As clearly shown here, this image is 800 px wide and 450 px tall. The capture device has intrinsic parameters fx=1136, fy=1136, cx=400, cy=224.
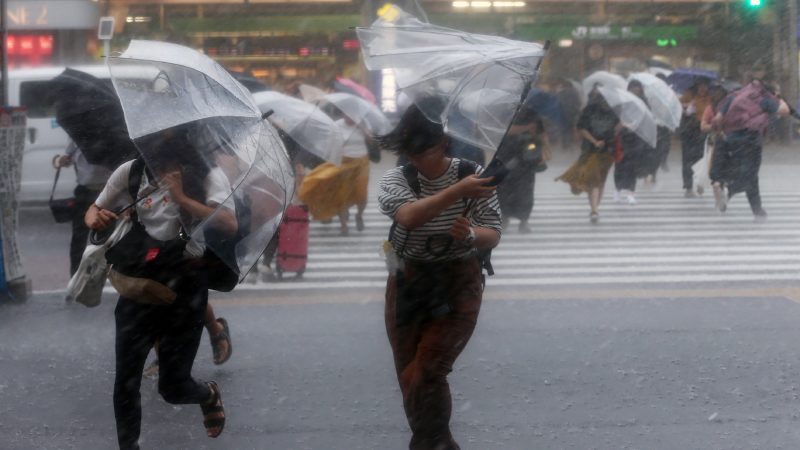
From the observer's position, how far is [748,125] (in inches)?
529

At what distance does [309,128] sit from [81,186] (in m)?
2.39

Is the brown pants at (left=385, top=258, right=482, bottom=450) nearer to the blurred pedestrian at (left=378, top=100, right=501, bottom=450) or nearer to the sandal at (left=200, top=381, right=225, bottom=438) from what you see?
the blurred pedestrian at (left=378, top=100, right=501, bottom=450)

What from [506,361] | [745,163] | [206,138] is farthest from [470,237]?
[745,163]

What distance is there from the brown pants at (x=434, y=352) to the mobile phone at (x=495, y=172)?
18.4 inches

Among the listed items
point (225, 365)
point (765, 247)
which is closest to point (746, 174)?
point (765, 247)

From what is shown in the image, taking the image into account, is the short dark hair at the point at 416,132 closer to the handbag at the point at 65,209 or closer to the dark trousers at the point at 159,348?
the dark trousers at the point at 159,348

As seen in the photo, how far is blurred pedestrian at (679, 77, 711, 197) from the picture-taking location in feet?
54.1

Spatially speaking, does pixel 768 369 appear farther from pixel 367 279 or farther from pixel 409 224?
pixel 367 279

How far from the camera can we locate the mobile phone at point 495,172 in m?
4.19

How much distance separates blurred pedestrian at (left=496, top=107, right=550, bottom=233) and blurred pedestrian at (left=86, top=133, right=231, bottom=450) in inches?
302

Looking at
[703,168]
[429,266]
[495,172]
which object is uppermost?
[495,172]

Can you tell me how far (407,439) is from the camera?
5.51 m

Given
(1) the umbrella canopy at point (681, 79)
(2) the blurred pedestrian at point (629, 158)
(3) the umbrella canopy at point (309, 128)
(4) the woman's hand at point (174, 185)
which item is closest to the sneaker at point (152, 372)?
(4) the woman's hand at point (174, 185)

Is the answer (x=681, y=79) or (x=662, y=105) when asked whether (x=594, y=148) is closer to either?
(x=662, y=105)
